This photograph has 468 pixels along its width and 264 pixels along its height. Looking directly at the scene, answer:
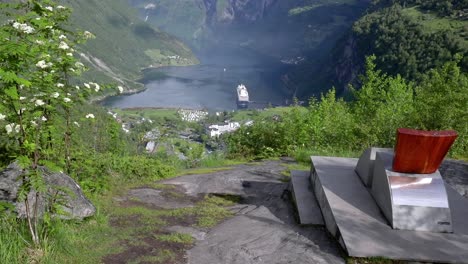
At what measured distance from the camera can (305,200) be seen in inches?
322

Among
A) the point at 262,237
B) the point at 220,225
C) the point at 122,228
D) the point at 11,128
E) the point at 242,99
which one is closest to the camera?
the point at 11,128

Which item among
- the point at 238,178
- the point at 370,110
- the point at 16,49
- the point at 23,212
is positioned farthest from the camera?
the point at 370,110

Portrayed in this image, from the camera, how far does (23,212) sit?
20.6ft

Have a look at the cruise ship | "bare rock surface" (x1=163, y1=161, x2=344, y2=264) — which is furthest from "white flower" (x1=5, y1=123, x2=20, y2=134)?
the cruise ship

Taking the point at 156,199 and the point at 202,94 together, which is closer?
the point at 156,199

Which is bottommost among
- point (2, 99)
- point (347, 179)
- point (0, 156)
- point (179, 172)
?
point (179, 172)

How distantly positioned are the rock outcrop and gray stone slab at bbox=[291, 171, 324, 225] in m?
3.71

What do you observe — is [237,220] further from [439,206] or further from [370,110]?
[370,110]

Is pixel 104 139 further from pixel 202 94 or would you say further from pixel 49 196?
pixel 202 94

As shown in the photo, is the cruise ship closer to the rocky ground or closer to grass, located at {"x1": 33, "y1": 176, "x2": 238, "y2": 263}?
the rocky ground

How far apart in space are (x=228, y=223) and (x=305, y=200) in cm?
169

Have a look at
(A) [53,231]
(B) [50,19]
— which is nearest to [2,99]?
(A) [53,231]

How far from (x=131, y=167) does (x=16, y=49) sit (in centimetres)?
648

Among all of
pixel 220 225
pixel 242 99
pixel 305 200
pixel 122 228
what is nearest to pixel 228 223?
pixel 220 225
